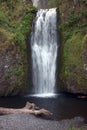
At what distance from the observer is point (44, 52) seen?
121 ft

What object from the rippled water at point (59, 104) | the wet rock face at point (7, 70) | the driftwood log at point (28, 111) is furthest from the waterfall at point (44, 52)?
the driftwood log at point (28, 111)

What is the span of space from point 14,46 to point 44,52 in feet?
9.88

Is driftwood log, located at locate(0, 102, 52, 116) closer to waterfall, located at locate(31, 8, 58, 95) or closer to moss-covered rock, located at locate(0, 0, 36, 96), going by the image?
moss-covered rock, located at locate(0, 0, 36, 96)

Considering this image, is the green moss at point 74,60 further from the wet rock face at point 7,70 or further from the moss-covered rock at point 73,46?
the wet rock face at point 7,70

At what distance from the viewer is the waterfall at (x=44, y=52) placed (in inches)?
1435

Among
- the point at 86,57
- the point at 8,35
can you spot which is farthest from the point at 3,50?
the point at 86,57

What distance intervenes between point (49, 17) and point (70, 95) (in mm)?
7257

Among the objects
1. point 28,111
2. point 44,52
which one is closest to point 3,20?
point 44,52

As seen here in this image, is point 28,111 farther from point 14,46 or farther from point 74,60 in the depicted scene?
point 14,46

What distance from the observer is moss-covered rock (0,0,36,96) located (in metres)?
34.7

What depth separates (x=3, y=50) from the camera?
1363 inches

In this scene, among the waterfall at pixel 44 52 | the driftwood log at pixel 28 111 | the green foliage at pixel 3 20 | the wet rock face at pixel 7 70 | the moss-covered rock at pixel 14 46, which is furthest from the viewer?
the green foliage at pixel 3 20

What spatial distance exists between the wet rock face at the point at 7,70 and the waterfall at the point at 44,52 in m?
2.28

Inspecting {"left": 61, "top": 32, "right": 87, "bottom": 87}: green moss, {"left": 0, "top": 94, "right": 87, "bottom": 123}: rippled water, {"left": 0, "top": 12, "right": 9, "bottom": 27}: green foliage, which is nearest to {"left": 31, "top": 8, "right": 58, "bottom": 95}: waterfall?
{"left": 61, "top": 32, "right": 87, "bottom": 87}: green moss
